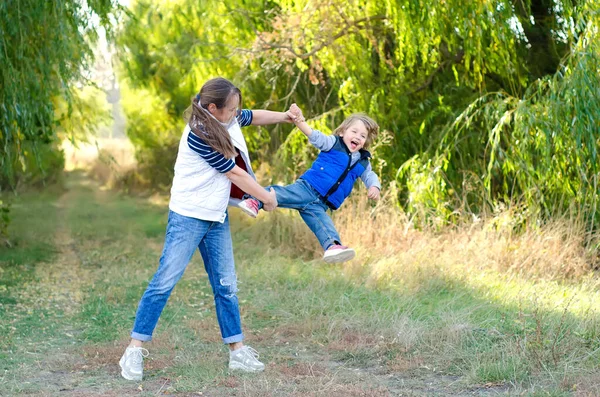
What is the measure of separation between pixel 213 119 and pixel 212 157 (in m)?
0.21

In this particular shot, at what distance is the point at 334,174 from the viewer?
16.6ft

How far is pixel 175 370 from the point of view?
494cm

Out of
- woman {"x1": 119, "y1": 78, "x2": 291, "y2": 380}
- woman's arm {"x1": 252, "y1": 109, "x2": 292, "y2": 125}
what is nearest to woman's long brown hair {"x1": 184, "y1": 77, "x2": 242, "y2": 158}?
woman {"x1": 119, "y1": 78, "x2": 291, "y2": 380}

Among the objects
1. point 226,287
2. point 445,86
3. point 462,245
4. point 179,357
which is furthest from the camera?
point 445,86

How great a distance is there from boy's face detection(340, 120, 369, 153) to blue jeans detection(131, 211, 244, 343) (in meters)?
0.93

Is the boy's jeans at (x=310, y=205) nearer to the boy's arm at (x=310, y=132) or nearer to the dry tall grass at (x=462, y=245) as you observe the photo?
the boy's arm at (x=310, y=132)

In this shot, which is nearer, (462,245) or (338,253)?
(338,253)

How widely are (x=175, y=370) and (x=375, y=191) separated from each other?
161 cm

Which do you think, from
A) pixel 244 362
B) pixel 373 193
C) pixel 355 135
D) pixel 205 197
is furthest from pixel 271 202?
pixel 244 362

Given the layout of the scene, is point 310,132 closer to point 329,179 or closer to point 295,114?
point 295,114

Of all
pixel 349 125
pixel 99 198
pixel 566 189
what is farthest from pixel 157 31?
pixel 349 125

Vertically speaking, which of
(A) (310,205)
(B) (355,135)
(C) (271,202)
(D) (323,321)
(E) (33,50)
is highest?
(E) (33,50)

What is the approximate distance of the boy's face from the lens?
16.6 ft

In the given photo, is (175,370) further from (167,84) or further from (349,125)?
(167,84)
